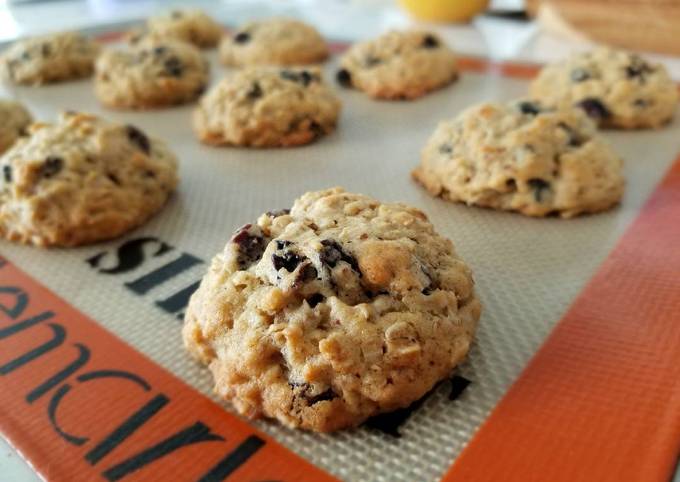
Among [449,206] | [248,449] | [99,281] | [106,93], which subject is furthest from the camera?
[106,93]

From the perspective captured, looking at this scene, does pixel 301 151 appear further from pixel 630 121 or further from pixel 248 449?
pixel 248 449

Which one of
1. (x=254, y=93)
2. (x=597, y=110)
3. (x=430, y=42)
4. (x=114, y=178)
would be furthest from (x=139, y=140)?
(x=597, y=110)

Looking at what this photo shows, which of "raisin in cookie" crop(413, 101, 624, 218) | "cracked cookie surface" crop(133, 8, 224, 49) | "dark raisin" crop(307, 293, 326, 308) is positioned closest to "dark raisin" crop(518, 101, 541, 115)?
"raisin in cookie" crop(413, 101, 624, 218)

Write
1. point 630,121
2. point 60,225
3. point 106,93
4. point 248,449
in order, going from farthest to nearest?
1. point 106,93
2. point 630,121
3. point 60,225
4. point 248,449

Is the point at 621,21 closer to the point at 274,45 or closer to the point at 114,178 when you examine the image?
the point at 274,45

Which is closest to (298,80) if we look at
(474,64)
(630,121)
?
(474,64)

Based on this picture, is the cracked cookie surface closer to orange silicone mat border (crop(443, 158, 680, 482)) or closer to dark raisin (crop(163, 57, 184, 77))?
dark raisin (crop(163, 57, 184, 77))

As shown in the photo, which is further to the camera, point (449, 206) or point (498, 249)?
point (449, 206)
